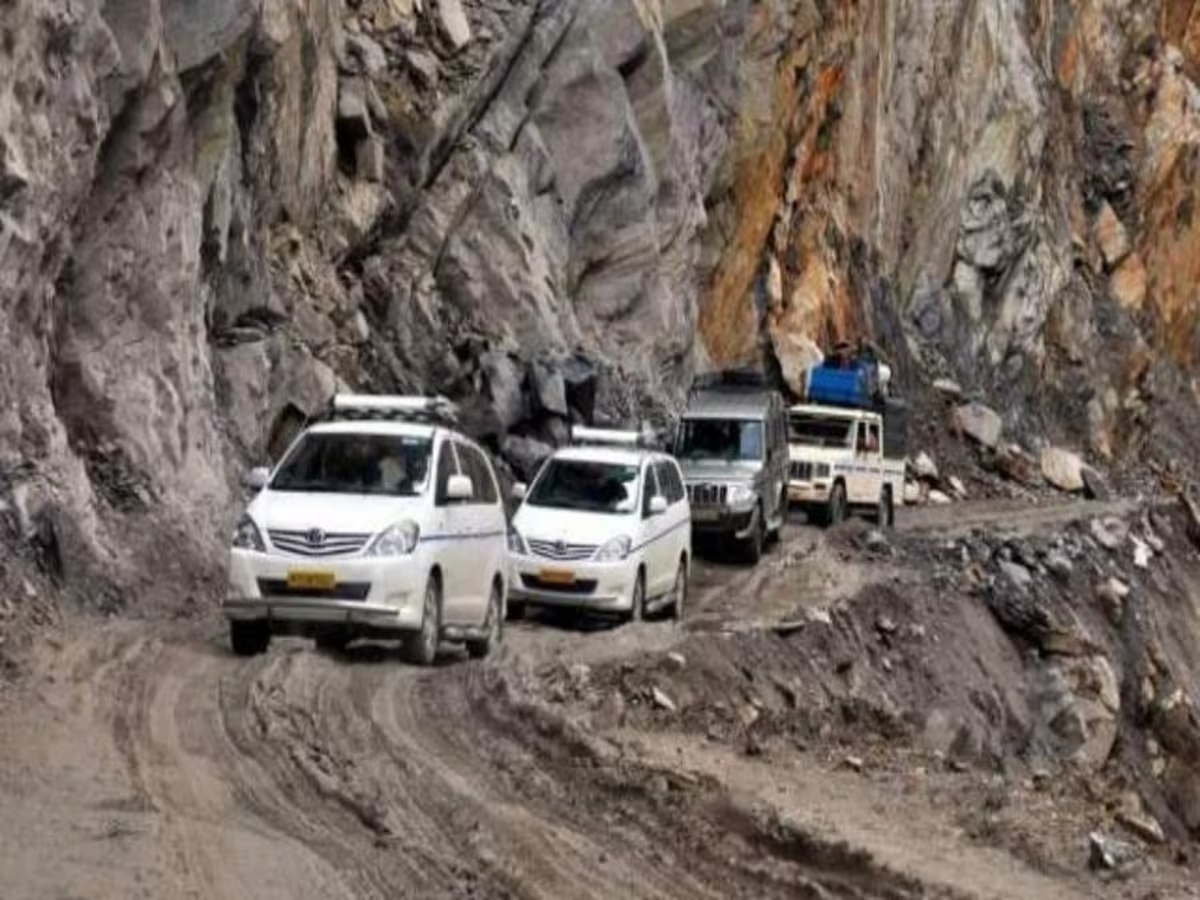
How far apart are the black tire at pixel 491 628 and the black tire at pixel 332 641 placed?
123 centimetres

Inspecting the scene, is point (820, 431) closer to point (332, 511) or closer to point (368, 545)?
point (332, 511)

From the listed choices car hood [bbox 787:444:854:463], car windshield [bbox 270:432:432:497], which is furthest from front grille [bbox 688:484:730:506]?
car windshield [bbox 270:432:432:497]

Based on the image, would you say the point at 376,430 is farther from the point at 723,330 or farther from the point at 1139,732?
the point at 723,330

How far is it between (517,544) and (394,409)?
8.94 feet

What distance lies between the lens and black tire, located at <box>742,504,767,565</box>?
87.5 feet

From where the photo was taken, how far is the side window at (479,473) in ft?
51.2

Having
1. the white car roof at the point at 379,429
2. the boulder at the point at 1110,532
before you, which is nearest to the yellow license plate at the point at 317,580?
the white car roof at the point at 379,429

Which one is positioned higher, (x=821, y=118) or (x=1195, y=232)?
(x=821, y=118)

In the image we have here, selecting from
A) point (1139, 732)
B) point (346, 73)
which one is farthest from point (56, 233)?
point (1139, 732)

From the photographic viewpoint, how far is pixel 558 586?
1869 centimetres

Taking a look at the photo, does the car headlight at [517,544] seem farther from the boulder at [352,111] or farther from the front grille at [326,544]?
the boulder at [352,111]

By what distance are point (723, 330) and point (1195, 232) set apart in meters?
29.9

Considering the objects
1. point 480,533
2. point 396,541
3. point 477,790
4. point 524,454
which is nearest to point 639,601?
point 480,533

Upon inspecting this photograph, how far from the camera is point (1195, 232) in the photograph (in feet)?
219
